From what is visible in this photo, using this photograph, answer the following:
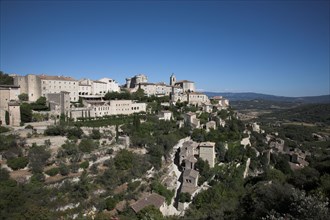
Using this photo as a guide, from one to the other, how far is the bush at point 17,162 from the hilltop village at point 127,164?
0.09 metres

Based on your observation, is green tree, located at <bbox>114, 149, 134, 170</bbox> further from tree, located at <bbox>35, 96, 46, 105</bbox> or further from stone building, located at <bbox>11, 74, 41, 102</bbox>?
stone building, located at <bbox>11, 74, 41, 102</bbox>

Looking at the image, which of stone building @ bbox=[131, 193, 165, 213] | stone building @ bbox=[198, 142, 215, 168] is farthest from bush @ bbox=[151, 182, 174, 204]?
stone building @ bbox=[198, 142, 215, 168]

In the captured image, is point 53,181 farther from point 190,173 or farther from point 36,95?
point 36,95

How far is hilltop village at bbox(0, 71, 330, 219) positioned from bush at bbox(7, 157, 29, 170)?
89 mm

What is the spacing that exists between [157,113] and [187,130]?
7740 mm

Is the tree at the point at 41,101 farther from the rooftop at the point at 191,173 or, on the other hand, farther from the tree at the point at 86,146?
the rooftop at the point at 191,173

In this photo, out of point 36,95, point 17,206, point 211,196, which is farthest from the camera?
point 36,95

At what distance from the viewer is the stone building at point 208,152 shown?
35.0 metres

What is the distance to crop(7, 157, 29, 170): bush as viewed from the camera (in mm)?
25289

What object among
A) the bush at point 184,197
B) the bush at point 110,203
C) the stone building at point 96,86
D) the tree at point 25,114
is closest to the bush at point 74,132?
the tree at point 25,114

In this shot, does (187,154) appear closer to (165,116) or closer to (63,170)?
(165,116)

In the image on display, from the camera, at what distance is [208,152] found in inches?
1385

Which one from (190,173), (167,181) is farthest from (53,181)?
(190,173)

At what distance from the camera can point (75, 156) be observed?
2897cm
